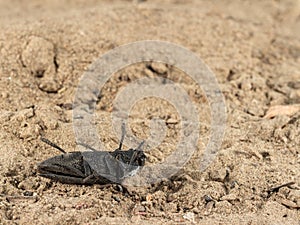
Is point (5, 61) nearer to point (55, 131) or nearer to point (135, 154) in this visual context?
point (55, 131)

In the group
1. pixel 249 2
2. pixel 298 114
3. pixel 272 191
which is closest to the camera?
pixel 272 191

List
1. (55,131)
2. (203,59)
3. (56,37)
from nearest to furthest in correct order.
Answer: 1. (55,131)
2. (56,37)
3. (203,59)

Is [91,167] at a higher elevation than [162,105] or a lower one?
lower

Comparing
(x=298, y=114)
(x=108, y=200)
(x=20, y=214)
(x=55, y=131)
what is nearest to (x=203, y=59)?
(x=298, y=114)

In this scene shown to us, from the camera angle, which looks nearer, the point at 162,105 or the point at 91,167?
the point at 91,167
